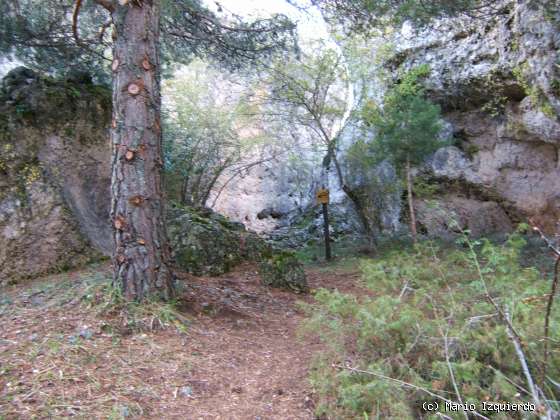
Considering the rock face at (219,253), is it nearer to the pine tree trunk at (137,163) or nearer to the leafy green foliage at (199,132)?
the pine tree trunk at (137,163)

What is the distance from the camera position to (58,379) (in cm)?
269

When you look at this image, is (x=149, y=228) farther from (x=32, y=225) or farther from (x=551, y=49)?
(x=551, y=49)

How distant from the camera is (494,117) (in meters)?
8.70

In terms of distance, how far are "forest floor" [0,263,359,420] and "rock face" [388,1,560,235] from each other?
17.5 feet

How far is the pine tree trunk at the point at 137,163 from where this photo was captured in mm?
3623

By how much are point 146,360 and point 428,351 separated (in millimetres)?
1778

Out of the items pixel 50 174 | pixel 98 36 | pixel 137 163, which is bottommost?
pixel 137 163

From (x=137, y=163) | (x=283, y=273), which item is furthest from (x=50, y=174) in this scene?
(x=283, y=273)

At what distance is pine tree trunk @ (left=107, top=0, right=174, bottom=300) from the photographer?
11.9 feet

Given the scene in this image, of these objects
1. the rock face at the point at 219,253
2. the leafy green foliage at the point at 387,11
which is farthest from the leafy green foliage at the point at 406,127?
the rock face at the point at 219,253

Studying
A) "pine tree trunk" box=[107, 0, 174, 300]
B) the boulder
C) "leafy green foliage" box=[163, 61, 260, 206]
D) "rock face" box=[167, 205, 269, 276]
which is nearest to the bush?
"pine tree trunk" box=[107, 0, 174, 300]

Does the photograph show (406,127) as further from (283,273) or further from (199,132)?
(199,132)

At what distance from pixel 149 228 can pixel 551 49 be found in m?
5.53

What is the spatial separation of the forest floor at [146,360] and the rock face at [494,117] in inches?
210
